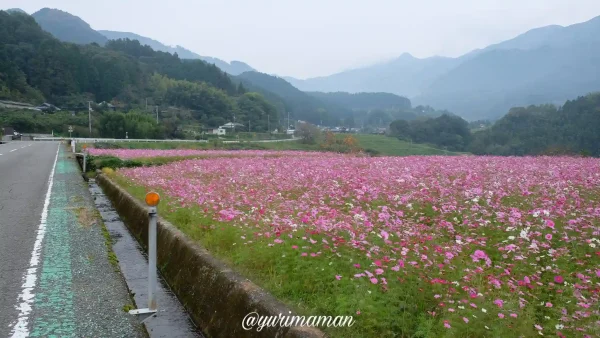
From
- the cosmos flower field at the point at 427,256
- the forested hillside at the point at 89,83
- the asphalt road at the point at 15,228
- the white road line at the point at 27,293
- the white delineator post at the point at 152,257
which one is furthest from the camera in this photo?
the forested hillside at the point at 89,83

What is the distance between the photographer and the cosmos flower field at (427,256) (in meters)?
3.89

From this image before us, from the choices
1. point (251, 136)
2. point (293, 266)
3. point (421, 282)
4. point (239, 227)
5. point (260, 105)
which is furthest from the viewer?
point (260, 105)

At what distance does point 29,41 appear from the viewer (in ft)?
420

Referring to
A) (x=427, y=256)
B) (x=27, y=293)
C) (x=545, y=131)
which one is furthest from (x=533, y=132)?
(x=27, y=293)

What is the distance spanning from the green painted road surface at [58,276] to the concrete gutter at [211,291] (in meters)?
0.65

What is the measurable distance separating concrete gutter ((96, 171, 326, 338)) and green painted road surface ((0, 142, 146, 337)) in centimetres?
65

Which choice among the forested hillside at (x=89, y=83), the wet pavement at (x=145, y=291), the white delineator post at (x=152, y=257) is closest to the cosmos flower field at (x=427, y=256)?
A: the wet pavement at (x=145, y=291)

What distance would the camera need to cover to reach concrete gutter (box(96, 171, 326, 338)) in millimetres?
3994

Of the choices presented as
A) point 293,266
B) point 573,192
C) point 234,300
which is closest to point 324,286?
point 293,266

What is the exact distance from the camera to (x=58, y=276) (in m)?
6.18

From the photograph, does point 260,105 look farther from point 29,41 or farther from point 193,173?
point 193,173

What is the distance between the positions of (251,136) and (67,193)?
88.9 meters

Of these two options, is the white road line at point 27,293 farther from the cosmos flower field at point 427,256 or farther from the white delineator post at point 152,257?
the cosmos flower field at point 427,256

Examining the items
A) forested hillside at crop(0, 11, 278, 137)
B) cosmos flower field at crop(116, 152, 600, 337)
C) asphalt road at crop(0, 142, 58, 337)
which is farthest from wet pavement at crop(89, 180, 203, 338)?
forested hillside at crop(0, 11, 278, 137)
